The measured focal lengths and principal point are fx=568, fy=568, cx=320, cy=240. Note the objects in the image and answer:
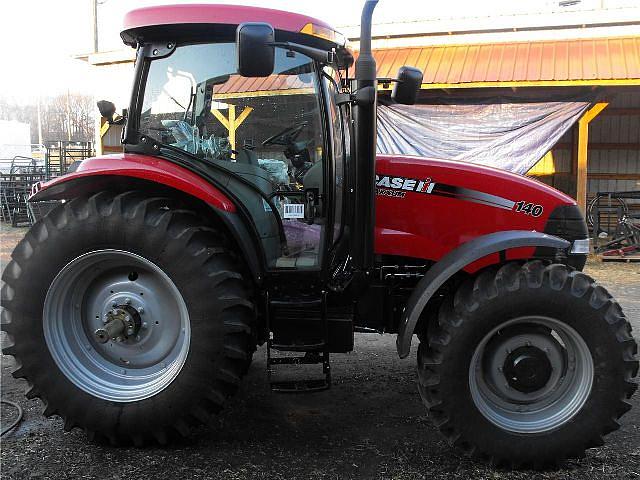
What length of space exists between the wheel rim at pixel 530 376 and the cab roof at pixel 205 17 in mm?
1962

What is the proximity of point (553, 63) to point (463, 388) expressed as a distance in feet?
28.9

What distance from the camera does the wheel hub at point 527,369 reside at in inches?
117

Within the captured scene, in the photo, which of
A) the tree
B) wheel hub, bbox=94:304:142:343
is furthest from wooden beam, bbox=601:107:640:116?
the tree

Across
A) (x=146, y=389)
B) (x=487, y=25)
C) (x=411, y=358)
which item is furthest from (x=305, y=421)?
(x=487, y=25)

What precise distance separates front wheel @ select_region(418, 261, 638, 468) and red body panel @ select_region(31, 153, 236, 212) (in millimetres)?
1360

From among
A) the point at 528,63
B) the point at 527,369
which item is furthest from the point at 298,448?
the point at 528,63

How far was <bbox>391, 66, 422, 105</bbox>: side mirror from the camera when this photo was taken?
304cm

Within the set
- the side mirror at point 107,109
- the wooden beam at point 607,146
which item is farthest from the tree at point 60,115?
the side mirror at point 107,109

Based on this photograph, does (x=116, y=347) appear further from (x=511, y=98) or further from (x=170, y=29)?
(x=511, y=98)

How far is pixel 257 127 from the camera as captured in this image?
10.6 ft

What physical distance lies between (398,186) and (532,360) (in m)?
1.20

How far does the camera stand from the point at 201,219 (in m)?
3.10

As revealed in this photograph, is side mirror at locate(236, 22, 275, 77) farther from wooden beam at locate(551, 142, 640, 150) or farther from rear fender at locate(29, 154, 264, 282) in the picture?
wooden beam at locate(551, 142, 640, 150)

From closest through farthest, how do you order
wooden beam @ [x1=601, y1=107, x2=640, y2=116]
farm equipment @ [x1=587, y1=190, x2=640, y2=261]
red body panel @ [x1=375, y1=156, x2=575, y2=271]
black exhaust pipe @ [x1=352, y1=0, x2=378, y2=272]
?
black exhaust pipe @ [x1=352, y1=0, x2=378, y2=272] → red body panel @ [x1=375, y1=156, x2=575, y2=271] → farm equipment @ [x1=587, y1=190, x2=640, y2=261] → wooden beam @ [x1=601, y1=107, x2=640, y2=116]
